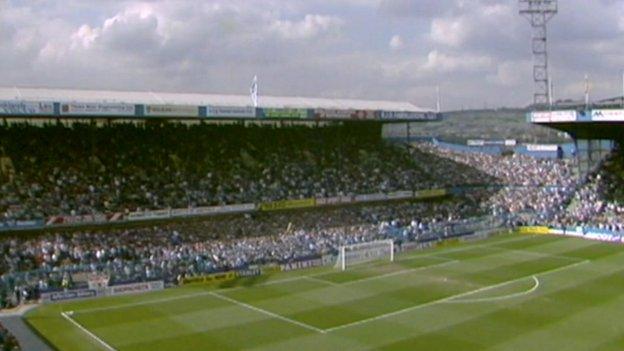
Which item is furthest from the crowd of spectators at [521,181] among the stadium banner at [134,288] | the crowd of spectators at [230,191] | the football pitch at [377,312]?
the stadium banner at [134,288]

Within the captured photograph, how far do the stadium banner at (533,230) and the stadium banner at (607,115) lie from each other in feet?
30.2

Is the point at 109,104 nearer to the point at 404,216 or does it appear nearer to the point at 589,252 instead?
the point at 404,216

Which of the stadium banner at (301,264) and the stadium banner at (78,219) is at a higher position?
the stadium banner at (78,219)

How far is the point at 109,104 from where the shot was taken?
1655 inches

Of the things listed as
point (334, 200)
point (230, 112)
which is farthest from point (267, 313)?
point (334, 200)

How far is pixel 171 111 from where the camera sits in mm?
44281

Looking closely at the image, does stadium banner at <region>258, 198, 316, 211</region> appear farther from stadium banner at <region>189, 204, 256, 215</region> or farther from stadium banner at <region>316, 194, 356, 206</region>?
stadium banner at <region>189, 204, 256, 215</region>

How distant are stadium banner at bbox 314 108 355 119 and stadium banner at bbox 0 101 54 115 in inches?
769

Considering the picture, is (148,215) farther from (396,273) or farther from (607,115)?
(607,115)

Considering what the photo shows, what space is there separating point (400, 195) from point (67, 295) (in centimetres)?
2945

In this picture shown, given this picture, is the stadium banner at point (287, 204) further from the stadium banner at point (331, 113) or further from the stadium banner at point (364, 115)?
the stadium banner at point (364, 115)

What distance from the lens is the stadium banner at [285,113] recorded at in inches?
1915

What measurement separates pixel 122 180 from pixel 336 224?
15.3 metres

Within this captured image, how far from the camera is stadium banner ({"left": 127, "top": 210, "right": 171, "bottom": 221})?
132 feet
